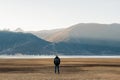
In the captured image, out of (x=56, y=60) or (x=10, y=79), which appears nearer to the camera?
(x=10, y=79)

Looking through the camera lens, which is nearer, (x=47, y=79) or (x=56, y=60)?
(x=47, y=79)

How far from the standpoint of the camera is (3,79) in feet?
132

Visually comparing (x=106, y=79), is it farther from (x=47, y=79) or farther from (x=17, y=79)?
(x=17, y=79)

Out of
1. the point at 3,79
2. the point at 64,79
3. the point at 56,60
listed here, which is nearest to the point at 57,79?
the point at 64,79

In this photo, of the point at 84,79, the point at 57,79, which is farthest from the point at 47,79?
the point at 84,79

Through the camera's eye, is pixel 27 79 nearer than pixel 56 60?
Yes

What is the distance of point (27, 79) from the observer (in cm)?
3966

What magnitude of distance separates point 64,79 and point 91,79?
285 centimetres

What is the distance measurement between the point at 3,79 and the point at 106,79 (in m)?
11.1

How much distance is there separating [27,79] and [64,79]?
3968 mm

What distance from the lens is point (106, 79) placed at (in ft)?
130

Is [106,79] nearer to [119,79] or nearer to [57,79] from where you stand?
[119,79]

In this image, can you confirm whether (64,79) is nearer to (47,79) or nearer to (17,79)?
(47,79)

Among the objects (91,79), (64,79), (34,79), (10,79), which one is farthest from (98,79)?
(10,79)
